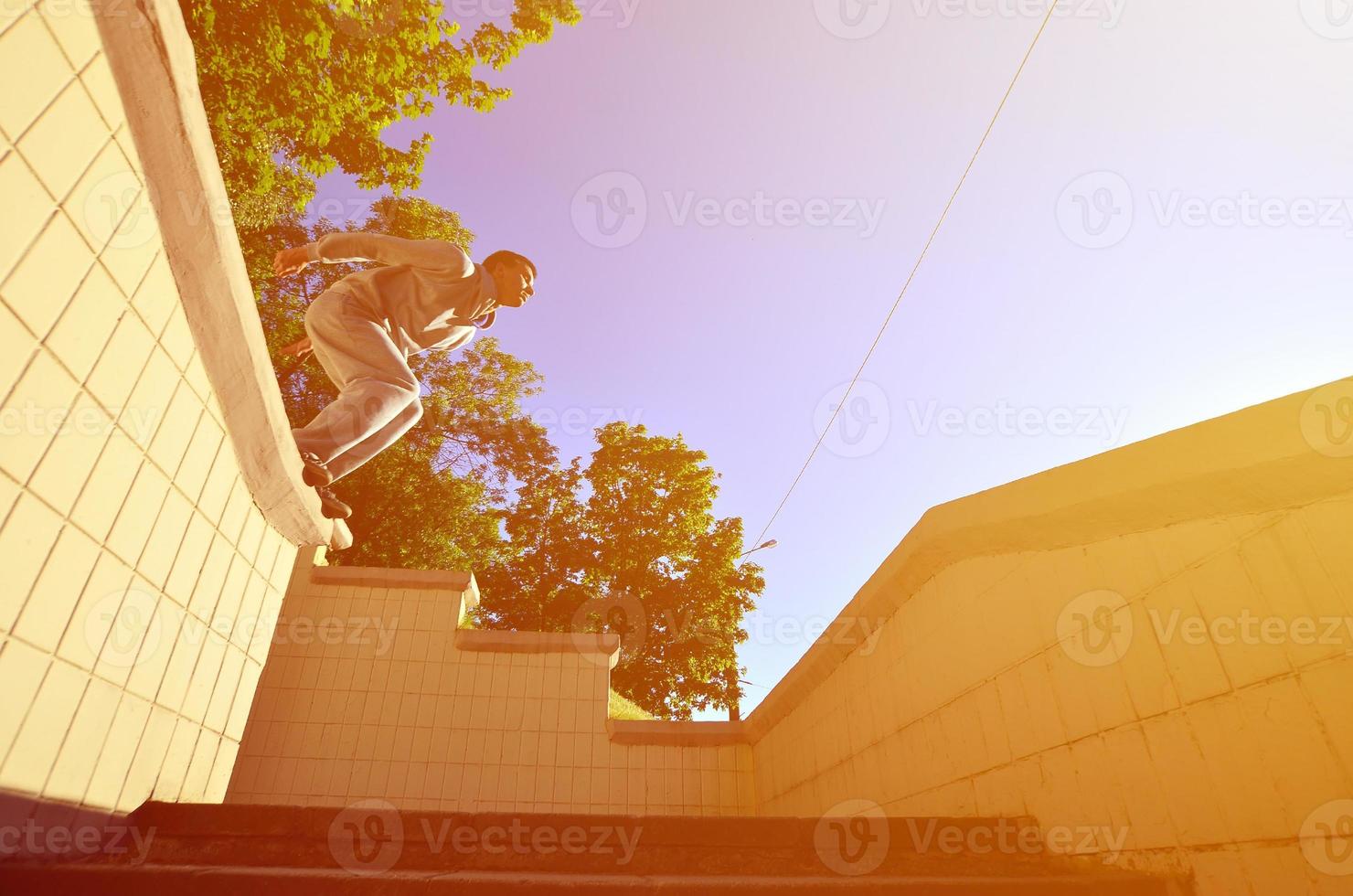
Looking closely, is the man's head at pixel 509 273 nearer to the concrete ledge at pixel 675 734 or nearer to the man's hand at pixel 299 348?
the man's hand at pixel 299 348

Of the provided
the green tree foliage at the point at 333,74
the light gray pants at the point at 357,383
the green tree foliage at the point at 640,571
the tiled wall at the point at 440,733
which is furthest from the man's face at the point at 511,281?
the green tree foliage at the point at 640,571

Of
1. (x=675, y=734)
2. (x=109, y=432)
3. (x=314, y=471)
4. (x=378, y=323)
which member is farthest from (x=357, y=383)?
(x=675, y=734)

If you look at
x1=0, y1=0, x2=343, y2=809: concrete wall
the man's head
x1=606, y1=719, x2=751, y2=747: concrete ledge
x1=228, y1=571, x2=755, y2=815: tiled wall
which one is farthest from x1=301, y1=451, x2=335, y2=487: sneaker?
x1=606, y1=719, x2=751, y2=747: concrete ledge

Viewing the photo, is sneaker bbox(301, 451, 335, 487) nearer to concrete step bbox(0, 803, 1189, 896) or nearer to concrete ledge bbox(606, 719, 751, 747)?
concrete step bbox(0, 803, 1189, 896)

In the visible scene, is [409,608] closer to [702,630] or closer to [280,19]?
[280,19]

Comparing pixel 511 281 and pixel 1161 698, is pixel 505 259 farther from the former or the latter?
pixel 1161 698

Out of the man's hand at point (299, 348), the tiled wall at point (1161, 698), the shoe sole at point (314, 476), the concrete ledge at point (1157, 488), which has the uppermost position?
the man's hand at point (299, 348)

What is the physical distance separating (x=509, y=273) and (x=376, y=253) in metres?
0.70

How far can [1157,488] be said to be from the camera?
1671 mm

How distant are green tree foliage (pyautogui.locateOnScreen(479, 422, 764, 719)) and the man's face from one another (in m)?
11.0

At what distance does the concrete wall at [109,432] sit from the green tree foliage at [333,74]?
6489 millimetres

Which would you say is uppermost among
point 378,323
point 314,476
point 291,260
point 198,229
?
point 291,260

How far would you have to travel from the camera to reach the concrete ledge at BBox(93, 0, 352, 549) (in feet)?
4.98

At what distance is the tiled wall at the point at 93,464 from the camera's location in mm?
1252
